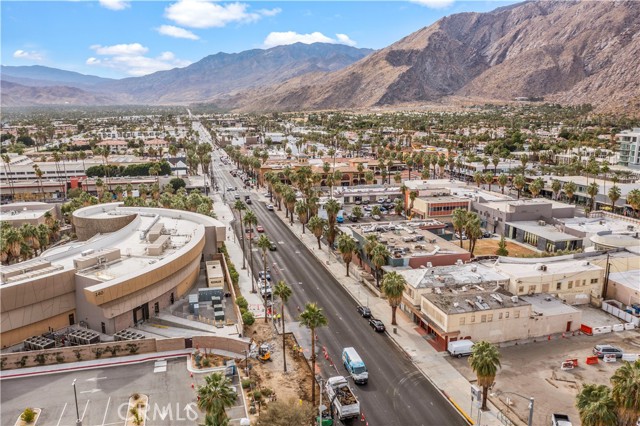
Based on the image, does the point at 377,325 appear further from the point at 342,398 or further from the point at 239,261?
the point at 239,261

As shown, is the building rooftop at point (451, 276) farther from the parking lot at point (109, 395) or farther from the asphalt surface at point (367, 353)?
the parking lot at point (109, 395)

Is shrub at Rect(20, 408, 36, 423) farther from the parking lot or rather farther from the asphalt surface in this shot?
the asphalt surface

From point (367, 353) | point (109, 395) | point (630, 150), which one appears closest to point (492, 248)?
point (367, 353)

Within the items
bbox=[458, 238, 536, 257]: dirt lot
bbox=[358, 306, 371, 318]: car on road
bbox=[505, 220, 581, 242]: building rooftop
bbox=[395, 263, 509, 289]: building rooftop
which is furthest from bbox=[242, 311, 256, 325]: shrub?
bbox=[505, 220, 581, 242]: building rooftop

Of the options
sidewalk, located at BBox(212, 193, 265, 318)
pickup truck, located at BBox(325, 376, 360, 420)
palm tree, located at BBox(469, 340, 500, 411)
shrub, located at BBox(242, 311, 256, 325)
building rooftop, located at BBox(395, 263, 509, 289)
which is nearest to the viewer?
palm tree, located at BBox(469, 340, 500, 411)

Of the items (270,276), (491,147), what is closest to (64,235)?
(270,276)

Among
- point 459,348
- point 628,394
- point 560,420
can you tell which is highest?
point 628,394

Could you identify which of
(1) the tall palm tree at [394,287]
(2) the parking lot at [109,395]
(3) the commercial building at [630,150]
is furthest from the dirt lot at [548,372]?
(3) the commercial building at [630,150]
